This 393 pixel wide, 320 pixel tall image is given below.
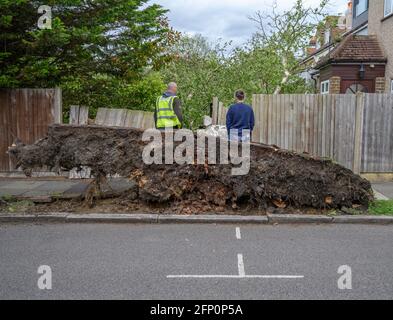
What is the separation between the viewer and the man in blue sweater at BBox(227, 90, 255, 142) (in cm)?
896

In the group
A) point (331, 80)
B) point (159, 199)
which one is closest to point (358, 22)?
point (331, 80)

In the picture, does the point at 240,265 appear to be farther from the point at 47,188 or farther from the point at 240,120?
the point at 47,188

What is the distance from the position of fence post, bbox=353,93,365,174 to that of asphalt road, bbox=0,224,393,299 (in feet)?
12.5

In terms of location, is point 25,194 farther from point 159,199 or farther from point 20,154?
point 159,199

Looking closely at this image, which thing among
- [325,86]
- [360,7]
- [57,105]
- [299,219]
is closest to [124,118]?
[57,105]

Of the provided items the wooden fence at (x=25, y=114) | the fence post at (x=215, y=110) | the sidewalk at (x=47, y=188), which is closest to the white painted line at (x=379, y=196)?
the fence post at (x=215, y=110)

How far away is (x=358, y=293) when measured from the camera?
4.42 metres

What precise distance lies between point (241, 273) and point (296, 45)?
39.3 feet

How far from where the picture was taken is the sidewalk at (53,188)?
8562 millimetres

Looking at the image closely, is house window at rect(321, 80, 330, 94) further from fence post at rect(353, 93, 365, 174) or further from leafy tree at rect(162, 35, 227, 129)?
fence post at rect(353, 93, 365, 174)

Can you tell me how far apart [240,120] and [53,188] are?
4.31 metres

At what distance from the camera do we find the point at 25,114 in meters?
10.8

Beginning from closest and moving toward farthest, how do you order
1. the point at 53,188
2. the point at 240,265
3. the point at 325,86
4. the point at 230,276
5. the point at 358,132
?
1. the point at 230,276
2. the point at 240,265
3. the point at 53,188
4. the point at 358,132
5. the point at 325,86

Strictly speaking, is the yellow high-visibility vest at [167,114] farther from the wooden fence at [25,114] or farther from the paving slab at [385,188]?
the paving slab at [385,188]
